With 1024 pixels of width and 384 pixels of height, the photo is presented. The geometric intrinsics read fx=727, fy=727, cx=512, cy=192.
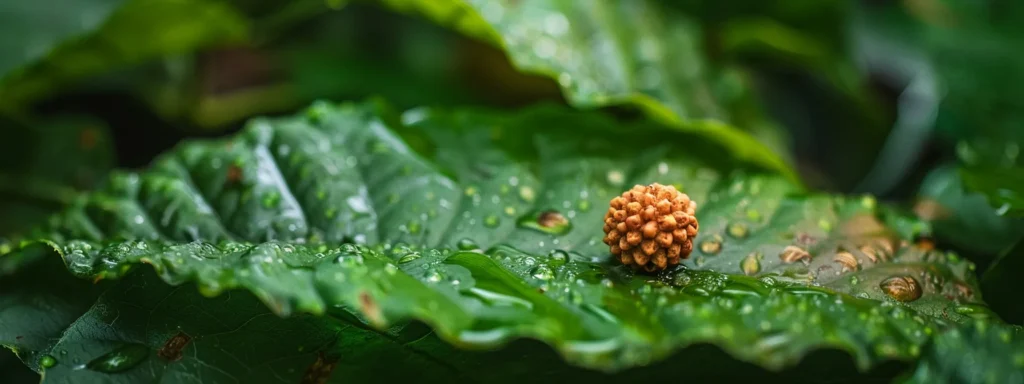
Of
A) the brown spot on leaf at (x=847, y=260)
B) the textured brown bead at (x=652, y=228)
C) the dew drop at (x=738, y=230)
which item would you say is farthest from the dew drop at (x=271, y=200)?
the brown spot on leaf at (x=847, y=260)

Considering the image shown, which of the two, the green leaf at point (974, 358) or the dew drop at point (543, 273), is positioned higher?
the green leaf at point (974, 358)

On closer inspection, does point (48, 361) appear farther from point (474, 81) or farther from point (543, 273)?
point (474, 81)

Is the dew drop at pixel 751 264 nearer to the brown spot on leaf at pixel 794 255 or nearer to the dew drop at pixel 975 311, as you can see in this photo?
the brown spot on leaf at pixel 794 255

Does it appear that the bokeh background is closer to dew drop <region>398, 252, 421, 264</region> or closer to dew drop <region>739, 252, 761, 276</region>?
dew drop <region>739, 252, 761, 276</region>

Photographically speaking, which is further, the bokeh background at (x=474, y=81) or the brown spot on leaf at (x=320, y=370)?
the bokeh background at (x=474, y=81)

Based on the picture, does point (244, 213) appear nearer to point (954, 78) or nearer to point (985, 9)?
point (954, 78)

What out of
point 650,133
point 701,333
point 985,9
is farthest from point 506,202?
point 985,9
